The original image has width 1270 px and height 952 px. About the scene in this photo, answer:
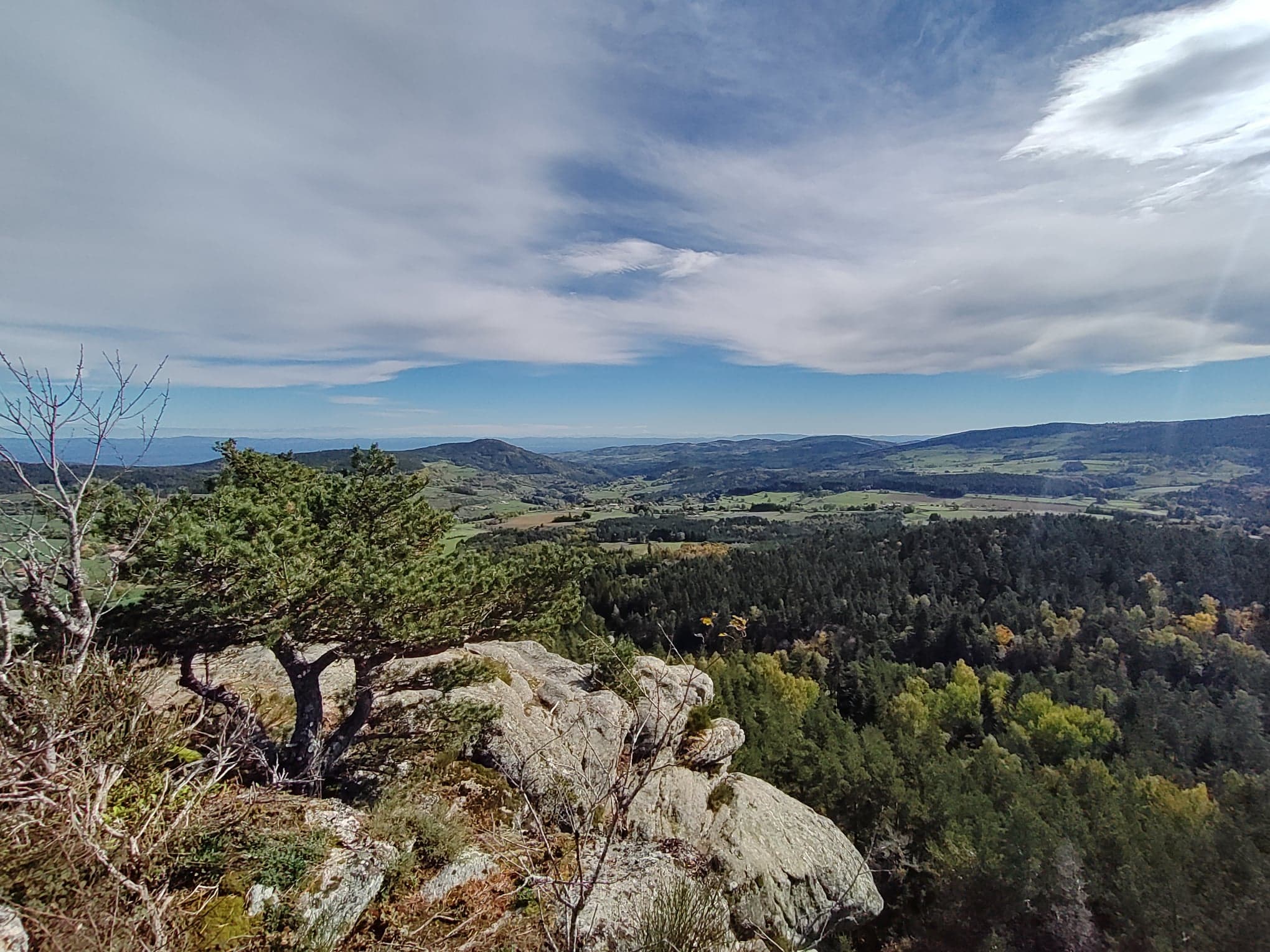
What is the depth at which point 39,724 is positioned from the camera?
5.42 m

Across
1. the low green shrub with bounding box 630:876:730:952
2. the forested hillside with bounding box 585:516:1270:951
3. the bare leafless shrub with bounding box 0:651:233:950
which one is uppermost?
the bare leafless shrub with bounding box 0:651:233:950

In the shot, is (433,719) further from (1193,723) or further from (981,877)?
(1193,723)

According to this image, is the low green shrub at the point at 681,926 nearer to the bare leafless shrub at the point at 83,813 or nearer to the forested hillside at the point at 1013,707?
the forested hillside at the point at 1013,707

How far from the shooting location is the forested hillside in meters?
19.2

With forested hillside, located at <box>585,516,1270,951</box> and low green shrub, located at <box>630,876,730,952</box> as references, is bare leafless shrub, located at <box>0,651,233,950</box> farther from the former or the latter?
forested hillside, located at <box>585,516,1270,951</box>

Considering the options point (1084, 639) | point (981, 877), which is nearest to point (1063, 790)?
point (981, 877)

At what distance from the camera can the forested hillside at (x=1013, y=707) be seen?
19234 millimetres

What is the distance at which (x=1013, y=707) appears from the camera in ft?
162

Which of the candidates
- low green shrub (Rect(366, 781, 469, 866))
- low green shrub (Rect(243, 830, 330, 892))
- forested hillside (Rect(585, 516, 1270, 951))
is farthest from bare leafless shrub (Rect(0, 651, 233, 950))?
forested hillside (Rect(585, 516, 1270, 951))

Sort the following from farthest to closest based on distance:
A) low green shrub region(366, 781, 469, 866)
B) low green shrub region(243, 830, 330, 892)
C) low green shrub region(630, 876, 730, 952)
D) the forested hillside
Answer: the forested hillside → low green shrub region(366, 781, 469, 866) → low green shrub region(243, 830, 330, 892) → low green shrub region(630, 876, 730, 952)

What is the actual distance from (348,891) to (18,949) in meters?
3.26

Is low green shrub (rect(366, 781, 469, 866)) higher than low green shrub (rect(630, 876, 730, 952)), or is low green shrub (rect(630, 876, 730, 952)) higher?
low green shrub (rect(630, 876, 730, 952))

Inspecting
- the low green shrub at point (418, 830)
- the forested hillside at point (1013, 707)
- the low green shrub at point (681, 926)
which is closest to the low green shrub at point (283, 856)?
the low green shrub at point (418, 830)

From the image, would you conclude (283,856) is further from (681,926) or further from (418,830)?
(681,926)
